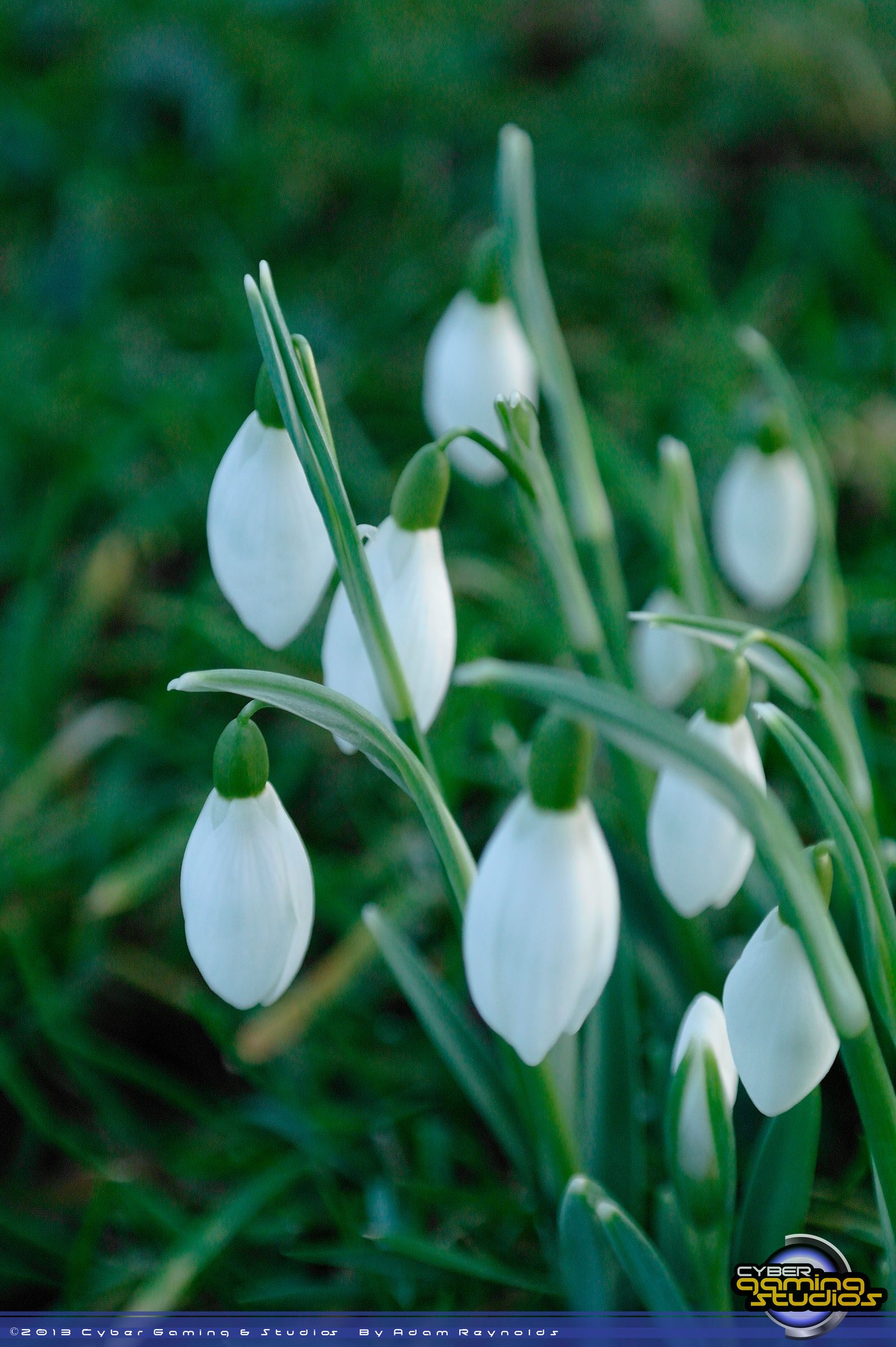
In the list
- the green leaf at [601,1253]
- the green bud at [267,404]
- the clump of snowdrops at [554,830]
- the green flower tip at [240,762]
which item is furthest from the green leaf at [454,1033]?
the green bud at [267,404]

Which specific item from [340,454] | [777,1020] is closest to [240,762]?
[777,1020]

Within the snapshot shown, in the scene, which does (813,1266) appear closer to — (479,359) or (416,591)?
(416,591)

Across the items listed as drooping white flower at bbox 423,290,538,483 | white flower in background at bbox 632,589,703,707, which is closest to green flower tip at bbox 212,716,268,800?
drooping white flower at bbox 423,290,538,483

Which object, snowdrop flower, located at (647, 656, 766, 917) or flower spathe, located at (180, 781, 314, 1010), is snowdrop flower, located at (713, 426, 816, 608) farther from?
flower spathe, located at (180, 781, 314, 1010)

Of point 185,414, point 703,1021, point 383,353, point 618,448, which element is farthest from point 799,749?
point 383,353

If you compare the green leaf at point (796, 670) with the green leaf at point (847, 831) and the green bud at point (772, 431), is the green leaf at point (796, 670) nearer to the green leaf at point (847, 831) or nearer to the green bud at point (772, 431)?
the green leaf at point (847, 831)
